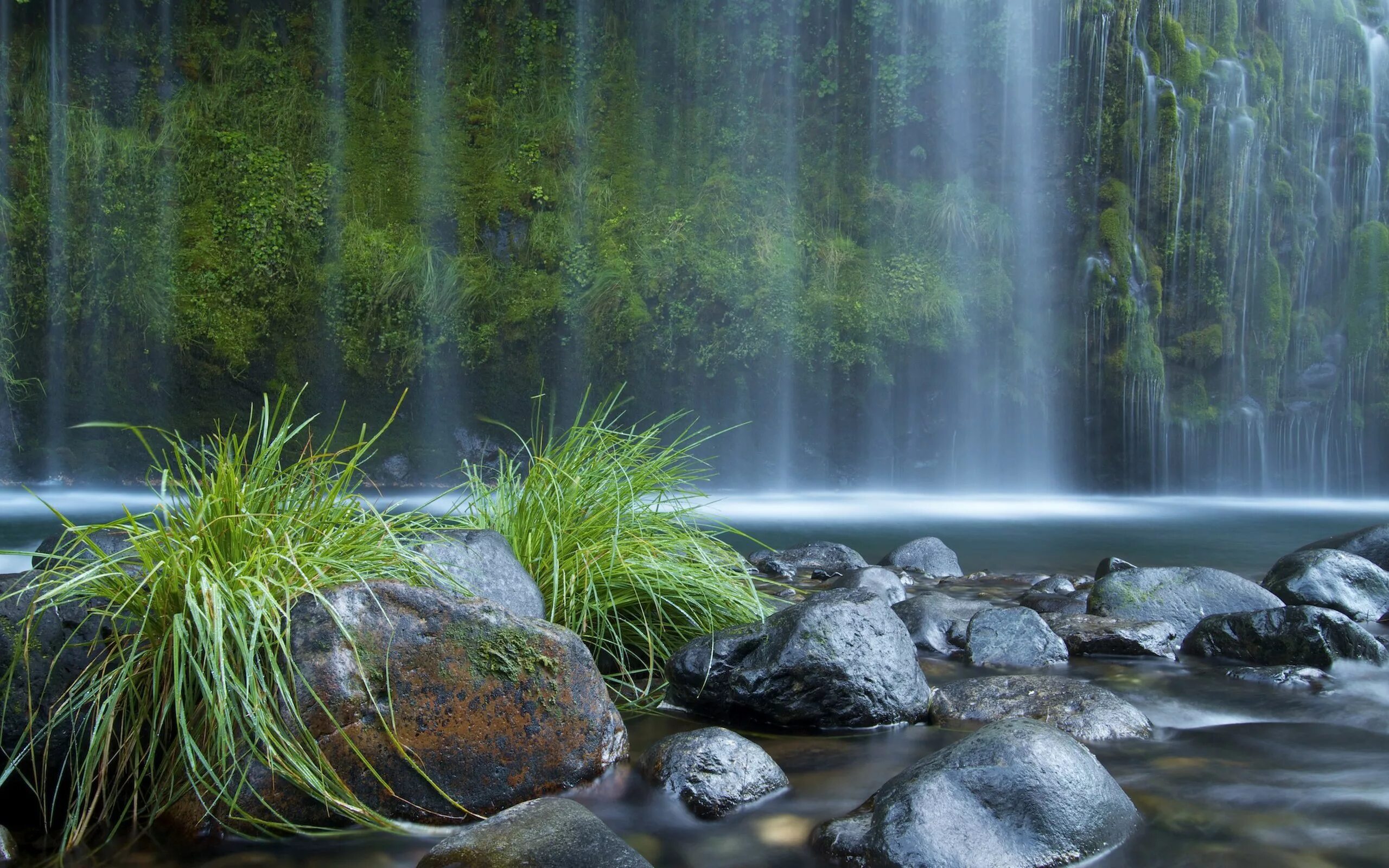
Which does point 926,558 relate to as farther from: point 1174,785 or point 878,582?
point 1174,785


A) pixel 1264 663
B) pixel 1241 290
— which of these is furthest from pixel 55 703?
pixel 1241 290

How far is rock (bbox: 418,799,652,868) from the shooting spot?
1959 millimetres

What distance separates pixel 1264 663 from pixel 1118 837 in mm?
2042

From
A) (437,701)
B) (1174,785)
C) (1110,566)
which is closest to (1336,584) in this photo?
(1110,566)

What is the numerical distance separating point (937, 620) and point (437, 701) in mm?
2534

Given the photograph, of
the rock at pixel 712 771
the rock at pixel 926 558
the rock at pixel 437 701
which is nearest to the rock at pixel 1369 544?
the rock at pixel 926 558

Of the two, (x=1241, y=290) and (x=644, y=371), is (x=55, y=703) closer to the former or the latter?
(x=644, y=371)

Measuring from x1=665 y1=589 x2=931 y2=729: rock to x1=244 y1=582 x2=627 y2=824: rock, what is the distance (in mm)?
634

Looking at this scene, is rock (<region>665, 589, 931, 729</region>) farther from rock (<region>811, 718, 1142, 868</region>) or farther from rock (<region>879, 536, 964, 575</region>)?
rock (<region>879, 536, 964, 575</region>)

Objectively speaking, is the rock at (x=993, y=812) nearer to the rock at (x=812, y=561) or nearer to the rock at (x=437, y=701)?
the rock at (x=437, y=701)

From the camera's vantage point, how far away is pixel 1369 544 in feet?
19.9

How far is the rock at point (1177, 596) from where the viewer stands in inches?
177

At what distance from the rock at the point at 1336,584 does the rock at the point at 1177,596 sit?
0.70 feet

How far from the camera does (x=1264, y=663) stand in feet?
12.7
